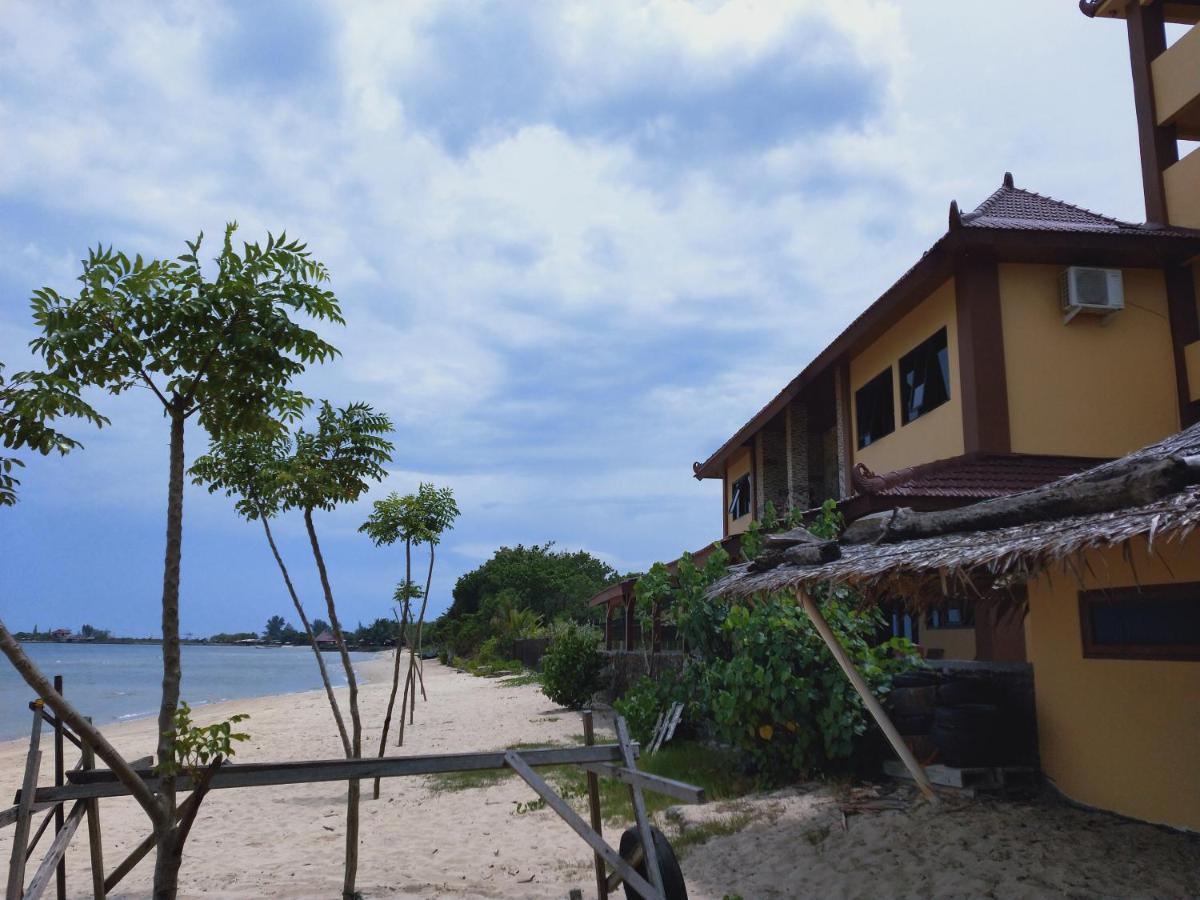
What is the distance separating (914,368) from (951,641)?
12.3 ft

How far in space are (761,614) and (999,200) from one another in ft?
24.2

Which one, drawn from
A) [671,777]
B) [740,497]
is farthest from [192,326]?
[740,497]

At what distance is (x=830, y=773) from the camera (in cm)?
896

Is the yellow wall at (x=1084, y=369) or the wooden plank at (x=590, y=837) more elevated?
the yellow wall at (x=1084, y=369)

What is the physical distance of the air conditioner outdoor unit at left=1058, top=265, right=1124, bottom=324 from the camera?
11188 millimetres

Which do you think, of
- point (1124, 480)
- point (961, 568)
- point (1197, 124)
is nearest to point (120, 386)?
point (961, 568)

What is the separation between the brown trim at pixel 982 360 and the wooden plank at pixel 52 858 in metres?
9.51

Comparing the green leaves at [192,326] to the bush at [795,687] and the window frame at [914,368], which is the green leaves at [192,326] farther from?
the window frame at [914,368]

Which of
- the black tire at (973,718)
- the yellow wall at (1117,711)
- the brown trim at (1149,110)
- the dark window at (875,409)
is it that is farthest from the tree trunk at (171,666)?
the brown trim at (1149,110)

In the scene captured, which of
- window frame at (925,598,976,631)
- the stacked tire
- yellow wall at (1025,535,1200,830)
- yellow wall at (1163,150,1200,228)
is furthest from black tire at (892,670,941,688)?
yellow wall at (1163,150,1200,228)

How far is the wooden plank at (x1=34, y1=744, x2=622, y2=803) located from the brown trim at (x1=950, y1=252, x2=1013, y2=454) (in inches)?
287

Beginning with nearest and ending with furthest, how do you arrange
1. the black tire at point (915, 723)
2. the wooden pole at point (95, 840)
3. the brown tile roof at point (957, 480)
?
the wooden pole at point (95, 840), the black tire at point (915, 723), the brown tile roof at point (957, 480)

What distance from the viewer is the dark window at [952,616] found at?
1106cm

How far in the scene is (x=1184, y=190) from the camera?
502 inches
